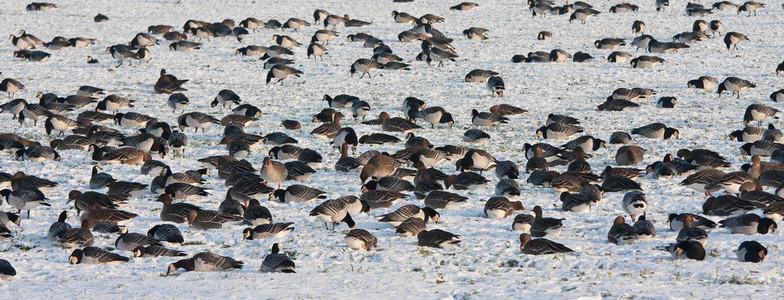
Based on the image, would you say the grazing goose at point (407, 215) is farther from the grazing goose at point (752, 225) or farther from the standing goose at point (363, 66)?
the standing goose at point (363, 66)

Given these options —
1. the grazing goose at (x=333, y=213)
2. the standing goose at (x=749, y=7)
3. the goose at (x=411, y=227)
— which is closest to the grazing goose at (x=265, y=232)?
the grazing goose at (x=333, y=213)

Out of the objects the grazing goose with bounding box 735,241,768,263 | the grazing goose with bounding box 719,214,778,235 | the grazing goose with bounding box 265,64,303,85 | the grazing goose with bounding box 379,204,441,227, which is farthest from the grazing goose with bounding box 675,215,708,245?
the grazing goose with bounding box 265,64,303,85

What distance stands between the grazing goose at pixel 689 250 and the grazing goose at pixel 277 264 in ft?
20.6

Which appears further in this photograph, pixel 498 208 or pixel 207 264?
pixel 498 208

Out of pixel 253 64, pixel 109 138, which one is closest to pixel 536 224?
pixel 109 138

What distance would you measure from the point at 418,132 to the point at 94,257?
45.3ft

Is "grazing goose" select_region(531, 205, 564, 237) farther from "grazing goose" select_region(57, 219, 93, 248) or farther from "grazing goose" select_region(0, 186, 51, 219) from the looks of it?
"grazing goose" select_region(0, 186, 51, 219)

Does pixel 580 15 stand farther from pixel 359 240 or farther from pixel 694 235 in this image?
pixel 359 240

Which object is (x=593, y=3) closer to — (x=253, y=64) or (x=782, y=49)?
(x=782, y=49)

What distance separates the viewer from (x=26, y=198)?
17.8 metres

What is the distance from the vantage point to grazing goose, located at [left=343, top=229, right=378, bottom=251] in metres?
15.1

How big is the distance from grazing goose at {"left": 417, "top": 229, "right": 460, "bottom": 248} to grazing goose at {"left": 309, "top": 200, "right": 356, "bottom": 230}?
5.93 ft

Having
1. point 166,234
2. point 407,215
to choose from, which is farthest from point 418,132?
point 166,234

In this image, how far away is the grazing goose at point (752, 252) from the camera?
13594 millimetres
